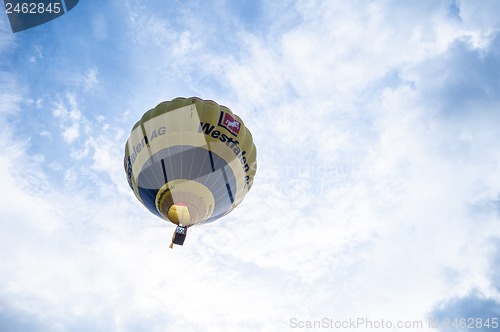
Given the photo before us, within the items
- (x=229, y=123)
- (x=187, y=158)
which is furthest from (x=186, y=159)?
(x=229, y=123)

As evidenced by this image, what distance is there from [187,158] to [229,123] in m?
2.61

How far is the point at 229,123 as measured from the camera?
587 inches

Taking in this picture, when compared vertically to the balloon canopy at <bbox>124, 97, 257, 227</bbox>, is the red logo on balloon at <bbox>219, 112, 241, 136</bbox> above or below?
above

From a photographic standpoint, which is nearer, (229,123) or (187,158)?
(187,158)

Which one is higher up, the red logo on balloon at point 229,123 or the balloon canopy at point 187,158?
the red logo on balloon at point 229,123

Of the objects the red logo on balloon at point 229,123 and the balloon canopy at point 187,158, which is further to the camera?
the red logo on balloon at point 229,123

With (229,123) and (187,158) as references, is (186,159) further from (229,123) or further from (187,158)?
(229,123)

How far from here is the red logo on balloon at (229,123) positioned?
581 inches

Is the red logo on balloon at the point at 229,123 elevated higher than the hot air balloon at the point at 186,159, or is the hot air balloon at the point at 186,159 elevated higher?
the red logo on balloon at the point at 229,123

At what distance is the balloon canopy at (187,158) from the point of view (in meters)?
14.0

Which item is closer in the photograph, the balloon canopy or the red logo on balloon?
the balloon canopy

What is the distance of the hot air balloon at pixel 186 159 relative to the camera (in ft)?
45.9

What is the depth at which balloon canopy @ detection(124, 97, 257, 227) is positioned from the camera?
551 inches

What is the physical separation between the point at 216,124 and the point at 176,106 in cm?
208
